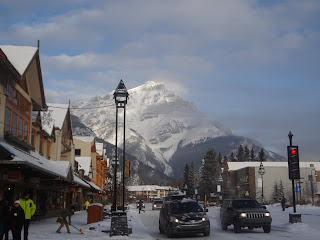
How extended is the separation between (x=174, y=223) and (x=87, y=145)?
51236mm

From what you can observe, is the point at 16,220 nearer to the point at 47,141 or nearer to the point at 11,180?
the point at 11,180

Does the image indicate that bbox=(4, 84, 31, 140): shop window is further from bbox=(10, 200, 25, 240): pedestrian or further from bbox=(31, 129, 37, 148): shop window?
bbox=(10, 200, 25, 240): pedestrian

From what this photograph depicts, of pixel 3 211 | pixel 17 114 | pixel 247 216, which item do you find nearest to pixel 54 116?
pixel 17 114

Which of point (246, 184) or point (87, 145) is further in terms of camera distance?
point (246, 184)

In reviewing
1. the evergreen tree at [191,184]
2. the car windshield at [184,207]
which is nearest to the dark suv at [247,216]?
the car windshield at [184,207]

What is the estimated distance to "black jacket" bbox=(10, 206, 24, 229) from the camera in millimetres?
14553

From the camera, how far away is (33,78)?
29.6 metres

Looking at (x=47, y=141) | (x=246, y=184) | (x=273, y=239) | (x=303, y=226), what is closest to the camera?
(x=273, y=239)

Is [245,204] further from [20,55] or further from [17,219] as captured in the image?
[20,55]

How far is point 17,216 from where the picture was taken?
1454cm

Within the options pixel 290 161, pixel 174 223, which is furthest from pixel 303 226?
pixel 174 223

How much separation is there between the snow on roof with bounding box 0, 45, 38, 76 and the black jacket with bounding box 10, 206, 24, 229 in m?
11.3

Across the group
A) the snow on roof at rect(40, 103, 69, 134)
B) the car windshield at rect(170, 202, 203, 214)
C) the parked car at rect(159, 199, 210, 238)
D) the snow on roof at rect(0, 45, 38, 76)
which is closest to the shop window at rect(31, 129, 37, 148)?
the snow on roof at rect(40, 103, 69, 134)

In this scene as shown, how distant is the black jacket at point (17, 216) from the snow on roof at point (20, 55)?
1130 cm
